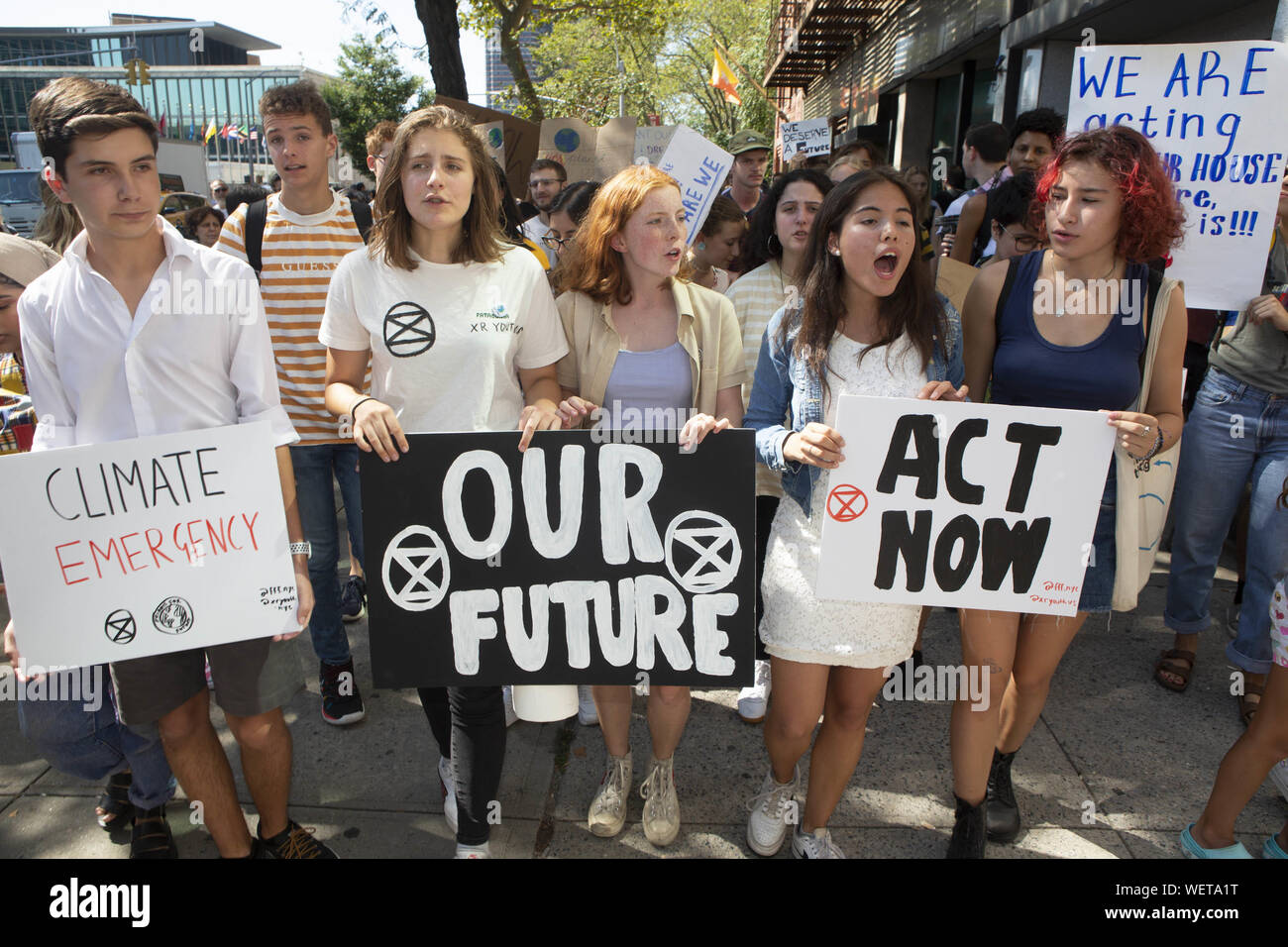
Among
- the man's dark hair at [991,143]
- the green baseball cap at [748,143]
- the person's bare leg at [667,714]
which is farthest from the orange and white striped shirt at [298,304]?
the man's dark hair at [991,143]

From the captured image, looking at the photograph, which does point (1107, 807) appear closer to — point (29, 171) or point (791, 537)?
point (791, 537)

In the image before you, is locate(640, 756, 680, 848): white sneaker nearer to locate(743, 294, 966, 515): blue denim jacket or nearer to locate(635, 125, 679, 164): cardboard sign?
locate(743, 294, 966, 515): blue denim jacket

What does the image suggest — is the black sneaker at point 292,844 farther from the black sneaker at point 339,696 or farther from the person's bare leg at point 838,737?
the person's bare leg at point 838,737

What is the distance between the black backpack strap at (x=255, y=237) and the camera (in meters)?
3.08

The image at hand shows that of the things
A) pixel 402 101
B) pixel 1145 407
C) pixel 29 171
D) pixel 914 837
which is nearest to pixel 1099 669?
pixel 914 837

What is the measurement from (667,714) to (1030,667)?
1069mm

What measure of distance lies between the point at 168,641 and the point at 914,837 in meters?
2.24

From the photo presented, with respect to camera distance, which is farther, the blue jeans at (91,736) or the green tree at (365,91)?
the green tree at (365,91)

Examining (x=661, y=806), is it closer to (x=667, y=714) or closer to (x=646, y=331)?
(x=667, y=714)

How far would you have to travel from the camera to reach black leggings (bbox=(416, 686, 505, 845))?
2285mm

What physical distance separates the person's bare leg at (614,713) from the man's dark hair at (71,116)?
6.22ft

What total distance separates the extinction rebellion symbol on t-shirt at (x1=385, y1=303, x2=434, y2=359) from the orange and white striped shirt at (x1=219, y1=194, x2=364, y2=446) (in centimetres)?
95

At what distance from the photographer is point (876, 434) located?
6.75 ft

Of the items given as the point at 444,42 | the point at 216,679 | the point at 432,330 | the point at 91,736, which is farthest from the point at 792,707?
the point at 444,42
